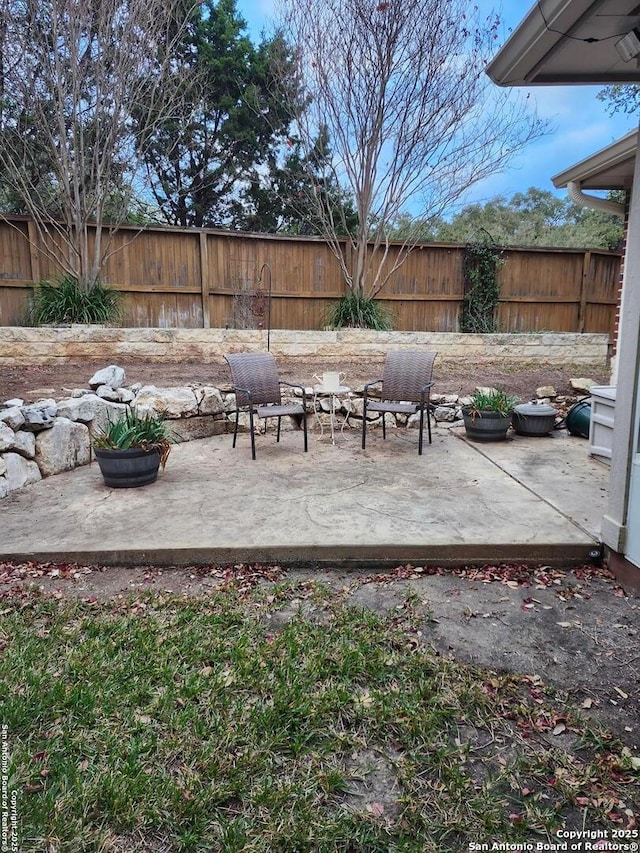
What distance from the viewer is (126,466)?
3533 millimetres

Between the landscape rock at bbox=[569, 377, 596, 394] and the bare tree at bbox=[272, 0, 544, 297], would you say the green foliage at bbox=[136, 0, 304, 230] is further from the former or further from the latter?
the landscape rock at bbox=[569, 377, 596, 394]

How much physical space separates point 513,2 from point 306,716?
8.97 metres

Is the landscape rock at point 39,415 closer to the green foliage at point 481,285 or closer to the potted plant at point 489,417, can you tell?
the potted plant at point 489,417

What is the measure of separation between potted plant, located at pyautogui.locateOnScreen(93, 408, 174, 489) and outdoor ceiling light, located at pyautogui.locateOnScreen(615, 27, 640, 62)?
10.7 feet

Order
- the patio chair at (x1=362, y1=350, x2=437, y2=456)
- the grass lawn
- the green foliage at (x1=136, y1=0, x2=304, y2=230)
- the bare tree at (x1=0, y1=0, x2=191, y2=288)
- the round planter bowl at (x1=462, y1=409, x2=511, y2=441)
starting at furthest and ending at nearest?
the green foliage at (x1=136, y1=0, x2=304, y2=230), the bare tree at (x1=0, y1=0, x2=191, y2=288), the round planter bowl at (x1=462, y1=409, x2=511, y2=441), the patio chair at (x1=362, y1=350, x2=437, y2=456), the grass lawn

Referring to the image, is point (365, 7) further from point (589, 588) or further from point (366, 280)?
point (589, 588)

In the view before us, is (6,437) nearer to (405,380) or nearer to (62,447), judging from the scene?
(62,447)

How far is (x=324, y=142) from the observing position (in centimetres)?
789

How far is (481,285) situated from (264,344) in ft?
13.0

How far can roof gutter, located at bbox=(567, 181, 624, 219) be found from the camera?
558 cm

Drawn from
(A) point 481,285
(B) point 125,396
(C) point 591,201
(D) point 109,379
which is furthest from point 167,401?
(A) point 481,285

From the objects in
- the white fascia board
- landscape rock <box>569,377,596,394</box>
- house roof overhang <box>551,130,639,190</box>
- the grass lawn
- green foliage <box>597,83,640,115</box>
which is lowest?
the grass lawn

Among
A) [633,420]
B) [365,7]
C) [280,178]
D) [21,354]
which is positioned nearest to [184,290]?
[21,354]

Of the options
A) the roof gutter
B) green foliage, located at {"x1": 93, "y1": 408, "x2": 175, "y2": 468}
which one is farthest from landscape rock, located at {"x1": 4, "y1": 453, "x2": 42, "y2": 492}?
the roof gutter
